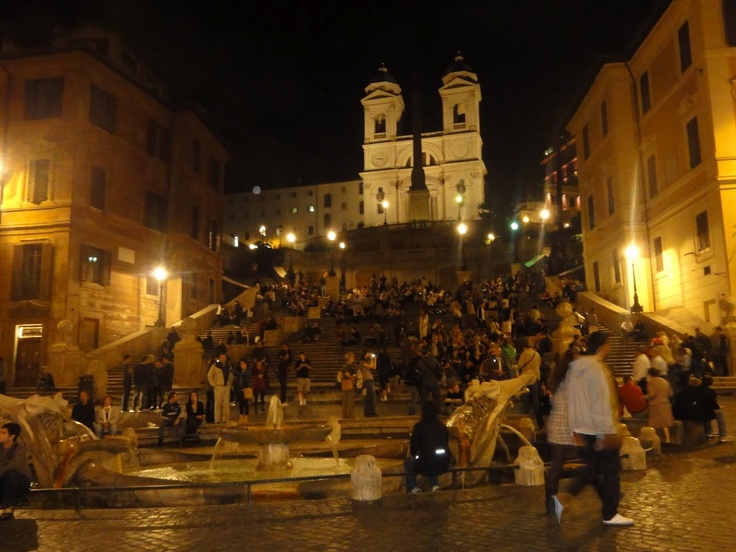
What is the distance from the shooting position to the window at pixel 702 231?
24.8m

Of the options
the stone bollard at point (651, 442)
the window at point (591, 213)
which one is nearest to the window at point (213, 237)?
the window at point (591, 213)

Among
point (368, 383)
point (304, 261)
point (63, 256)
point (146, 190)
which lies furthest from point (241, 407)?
point (304, 261)

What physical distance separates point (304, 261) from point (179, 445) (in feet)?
157

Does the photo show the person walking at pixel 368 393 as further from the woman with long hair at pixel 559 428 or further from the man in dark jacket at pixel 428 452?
the woman with long hair at pixel 559 428

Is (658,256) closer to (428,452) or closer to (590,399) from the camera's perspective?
(428,452)

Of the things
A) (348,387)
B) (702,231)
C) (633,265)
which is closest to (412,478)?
(348,387)

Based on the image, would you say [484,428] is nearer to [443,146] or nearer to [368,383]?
[368,383]

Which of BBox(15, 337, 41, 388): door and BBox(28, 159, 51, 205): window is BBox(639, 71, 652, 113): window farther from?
BBox(15, 337, 41, 388): door

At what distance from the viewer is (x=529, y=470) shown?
8.57m

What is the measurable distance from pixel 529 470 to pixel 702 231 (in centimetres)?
2007

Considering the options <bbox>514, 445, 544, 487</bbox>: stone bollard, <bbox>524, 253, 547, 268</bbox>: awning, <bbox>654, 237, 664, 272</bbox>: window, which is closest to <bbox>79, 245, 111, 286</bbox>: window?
<bbox>654, 237, 664, 272</bbox>: window

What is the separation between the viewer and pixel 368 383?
17156 mm

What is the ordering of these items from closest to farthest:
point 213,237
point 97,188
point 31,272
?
point 31,272, point 97,188, point 213,237

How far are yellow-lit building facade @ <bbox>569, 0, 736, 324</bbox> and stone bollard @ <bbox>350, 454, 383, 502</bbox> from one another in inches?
764
